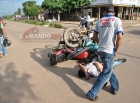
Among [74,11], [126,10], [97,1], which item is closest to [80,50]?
[97,1]

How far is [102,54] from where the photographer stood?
309cm

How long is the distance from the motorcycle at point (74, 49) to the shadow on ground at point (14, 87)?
1.16 meters

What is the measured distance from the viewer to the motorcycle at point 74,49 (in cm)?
516

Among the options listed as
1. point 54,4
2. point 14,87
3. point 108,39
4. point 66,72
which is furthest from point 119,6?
point 14,87

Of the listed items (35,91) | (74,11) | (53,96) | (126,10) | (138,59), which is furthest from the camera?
(74,11)

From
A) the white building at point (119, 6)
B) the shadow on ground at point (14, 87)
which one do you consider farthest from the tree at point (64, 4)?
the shadow on ground at point (14, 87)

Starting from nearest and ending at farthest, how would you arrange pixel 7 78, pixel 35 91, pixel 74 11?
pixel 35 91 → pixel 7 78 → pixel 74 11

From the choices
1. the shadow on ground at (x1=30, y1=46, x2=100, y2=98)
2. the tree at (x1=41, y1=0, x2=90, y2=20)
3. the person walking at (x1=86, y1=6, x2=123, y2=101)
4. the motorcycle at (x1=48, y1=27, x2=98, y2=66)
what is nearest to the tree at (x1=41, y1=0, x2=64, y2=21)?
the tree at (x1=41, y1=0, x2=90, y2=20)

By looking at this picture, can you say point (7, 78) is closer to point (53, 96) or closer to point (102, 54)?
point (53, 96)

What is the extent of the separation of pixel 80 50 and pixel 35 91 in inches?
80.5

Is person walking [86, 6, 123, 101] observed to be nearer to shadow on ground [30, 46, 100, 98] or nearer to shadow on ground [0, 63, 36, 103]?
shadow on ground [30, 46, 100, 98]

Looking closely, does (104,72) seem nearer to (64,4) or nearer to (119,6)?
(119,6)

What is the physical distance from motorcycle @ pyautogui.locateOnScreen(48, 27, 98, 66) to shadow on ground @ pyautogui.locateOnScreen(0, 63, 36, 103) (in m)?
1.16

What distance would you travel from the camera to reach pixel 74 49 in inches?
217
